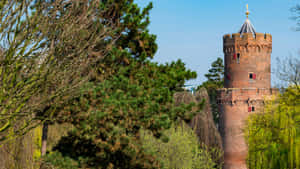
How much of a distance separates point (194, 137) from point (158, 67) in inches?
411

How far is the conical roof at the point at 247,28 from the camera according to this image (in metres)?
37.8

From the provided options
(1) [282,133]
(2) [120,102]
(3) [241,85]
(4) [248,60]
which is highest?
(4) [248,60]

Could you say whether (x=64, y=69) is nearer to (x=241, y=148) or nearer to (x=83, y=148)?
(x=83, y=148)

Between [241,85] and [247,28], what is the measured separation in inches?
213

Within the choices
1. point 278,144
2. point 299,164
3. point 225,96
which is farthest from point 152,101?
point 225,96

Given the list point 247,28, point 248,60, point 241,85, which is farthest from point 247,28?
point 241,85

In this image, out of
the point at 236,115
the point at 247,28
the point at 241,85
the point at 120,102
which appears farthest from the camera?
the point at 247,28

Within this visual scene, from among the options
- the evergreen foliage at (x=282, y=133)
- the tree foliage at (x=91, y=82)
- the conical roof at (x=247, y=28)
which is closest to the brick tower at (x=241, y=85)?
the conical roof at (x=247, y=28)

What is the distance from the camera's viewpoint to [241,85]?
36188 mm

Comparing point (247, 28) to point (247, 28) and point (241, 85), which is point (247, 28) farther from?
point (241, 85)

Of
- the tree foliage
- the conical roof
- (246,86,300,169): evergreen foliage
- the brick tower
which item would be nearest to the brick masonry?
the brick tower

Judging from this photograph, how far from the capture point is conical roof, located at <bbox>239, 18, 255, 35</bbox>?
37.8 meters

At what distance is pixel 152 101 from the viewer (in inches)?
563

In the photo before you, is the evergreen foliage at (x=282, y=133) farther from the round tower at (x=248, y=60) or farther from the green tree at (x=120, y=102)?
the round tower at (x=248, y=60)
